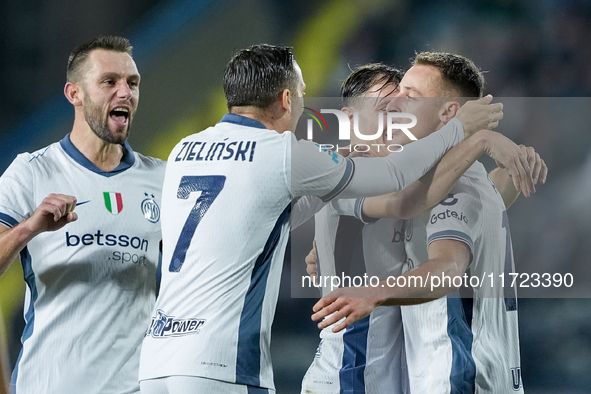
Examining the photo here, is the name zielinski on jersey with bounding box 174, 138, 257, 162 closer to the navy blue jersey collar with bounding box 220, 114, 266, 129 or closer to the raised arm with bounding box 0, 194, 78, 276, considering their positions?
the navy blue jersey collar with bounding box 220, 114, 266, 129

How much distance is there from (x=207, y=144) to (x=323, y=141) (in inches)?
26.1

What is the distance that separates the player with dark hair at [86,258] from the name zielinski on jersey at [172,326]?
46 cm

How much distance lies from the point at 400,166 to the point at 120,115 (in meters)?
1.25

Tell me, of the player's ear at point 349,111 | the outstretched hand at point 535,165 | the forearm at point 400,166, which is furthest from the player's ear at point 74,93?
the outstretched hand at point 535,165

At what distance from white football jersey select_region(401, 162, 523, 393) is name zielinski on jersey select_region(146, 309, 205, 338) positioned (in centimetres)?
99

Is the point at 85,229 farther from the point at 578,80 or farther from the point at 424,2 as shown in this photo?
the point at 578,80

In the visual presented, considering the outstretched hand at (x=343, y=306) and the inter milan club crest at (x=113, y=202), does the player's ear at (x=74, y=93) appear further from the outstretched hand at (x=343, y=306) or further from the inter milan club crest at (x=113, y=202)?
the outstretched hand at (x=343, y=306)

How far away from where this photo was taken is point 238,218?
2232 mm

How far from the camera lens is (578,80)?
538 cm

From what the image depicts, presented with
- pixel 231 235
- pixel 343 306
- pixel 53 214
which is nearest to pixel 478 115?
pixel 343 306

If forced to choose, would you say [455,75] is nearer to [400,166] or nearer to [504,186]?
[504,186]

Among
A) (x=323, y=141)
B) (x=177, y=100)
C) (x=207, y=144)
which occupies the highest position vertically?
(x=177, y=100)

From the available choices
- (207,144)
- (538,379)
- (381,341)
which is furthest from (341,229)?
(538,379)

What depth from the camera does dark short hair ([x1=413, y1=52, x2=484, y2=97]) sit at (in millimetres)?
2863
